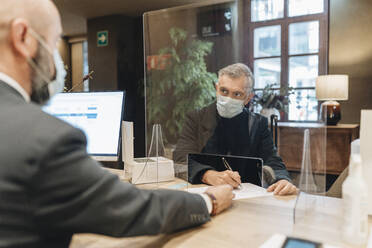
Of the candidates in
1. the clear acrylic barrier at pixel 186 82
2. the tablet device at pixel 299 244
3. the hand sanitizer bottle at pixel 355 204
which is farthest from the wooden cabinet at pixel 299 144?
the tablet device at pixel 299 244

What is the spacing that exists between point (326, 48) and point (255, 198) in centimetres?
392

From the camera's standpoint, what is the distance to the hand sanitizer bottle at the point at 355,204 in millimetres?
769

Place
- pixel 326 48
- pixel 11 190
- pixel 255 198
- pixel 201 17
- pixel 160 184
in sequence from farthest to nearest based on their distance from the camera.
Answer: pixel 326 48 < pixel 201 17 < pixel 160 184 < pixel 255 198 < pixel 11 190

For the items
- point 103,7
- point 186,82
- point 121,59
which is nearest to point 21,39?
point 186,82

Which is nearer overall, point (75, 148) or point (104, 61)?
point (75, 148)

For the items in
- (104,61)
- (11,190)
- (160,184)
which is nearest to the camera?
(11,190)

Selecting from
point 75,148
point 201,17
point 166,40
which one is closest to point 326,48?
point 201,17

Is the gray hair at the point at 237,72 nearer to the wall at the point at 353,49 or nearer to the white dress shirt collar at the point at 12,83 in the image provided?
the white dress shirt collar at the point at 12,83

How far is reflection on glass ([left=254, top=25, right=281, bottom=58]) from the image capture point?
4797mm

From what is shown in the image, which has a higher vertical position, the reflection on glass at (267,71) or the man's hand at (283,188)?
the reflection on glass at (267,71)

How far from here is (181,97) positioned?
6.22 feet

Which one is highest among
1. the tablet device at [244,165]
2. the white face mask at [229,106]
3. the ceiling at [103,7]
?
the ceiling at [103,7]

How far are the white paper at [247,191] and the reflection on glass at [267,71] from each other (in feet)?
11.8

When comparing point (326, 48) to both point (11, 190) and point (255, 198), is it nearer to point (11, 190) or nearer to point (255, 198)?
point (255, 198)
